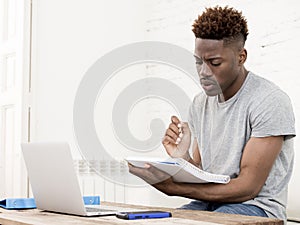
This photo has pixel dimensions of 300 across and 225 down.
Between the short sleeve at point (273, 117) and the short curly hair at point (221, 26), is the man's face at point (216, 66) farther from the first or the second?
the short sleeve at point (273, 117)

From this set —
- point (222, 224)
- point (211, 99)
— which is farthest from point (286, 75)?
point (222, 224)

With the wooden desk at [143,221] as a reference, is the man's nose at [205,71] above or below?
above

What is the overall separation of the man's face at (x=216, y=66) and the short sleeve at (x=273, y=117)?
0.15m

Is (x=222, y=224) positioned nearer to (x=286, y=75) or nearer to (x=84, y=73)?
(x=286, y=75)

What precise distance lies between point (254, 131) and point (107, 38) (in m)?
2.08

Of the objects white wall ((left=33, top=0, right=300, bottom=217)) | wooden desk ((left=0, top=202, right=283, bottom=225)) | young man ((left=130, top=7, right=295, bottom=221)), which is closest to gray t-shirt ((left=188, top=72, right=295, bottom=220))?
young man ((left=130, top=7, right=295, bottom=221))

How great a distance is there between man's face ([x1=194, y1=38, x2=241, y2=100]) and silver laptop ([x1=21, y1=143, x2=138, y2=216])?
0.65 meters

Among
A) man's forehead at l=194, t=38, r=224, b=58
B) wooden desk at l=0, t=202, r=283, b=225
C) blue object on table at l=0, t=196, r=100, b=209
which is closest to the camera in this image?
wooden desk at l=0, t=202, r=283, b=225

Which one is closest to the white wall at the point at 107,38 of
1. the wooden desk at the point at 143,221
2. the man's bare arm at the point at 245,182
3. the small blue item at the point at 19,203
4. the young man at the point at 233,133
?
the young man at the point at 233,133

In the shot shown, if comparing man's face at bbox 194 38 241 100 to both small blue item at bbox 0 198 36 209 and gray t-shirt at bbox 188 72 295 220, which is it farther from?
small blue item at bbox 0 198 36 209

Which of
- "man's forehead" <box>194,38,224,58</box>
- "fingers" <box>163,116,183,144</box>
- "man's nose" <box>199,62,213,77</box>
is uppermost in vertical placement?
"man's forehead" <box>194,38,224,58</box>

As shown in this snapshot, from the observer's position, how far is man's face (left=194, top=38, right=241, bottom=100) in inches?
77.9

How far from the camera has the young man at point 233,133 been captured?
1794 mm

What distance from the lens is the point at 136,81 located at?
3.99m
